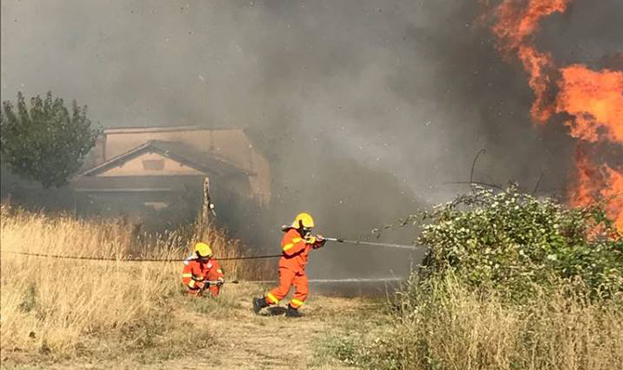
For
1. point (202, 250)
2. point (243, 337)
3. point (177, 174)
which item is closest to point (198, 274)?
point (202, 250)

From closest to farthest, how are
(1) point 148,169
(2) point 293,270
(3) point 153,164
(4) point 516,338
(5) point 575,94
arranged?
(4) point 516,338 < (2) point 293,270 < (5) point 575,94 < (1) point 148,169 < (3) point 153,164

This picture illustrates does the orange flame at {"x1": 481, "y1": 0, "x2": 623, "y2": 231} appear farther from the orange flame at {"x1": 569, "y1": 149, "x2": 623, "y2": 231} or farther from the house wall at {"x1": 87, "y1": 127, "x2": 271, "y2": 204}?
the house wall at {"x1": 87, "y1": 127, "x2": 271, "y2": 204}

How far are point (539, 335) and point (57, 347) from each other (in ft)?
16.8

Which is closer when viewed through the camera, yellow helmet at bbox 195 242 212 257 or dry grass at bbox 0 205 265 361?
dry grass at bbox 0 205 265 361

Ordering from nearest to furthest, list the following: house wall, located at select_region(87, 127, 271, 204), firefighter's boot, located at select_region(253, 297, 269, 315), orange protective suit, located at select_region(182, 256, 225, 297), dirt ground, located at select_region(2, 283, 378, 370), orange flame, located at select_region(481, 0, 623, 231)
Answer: dirt ground, located at select_region(2, 283, 378, 370)
firefighter's boot, located at select_region(253, 297, 269, 315)
orange flame, located at select_region(481, 0, 623, 231)
orange protective suit, located at select_region(182, 256, 225, 297)
house wall, located at select_region(87, 127, 271, 204)

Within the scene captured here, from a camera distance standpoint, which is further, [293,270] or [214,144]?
[214,144]

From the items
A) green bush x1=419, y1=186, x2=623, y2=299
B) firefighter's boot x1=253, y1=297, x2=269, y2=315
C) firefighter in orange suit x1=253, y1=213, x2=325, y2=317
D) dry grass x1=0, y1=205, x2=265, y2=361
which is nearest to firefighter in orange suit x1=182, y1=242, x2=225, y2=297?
dry grass x1=0, y1=205, x2=265, y2=361

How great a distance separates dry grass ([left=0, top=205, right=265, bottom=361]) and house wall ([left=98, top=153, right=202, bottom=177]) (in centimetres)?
1754

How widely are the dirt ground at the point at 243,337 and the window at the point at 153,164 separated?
2364cm

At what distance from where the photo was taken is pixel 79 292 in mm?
9539

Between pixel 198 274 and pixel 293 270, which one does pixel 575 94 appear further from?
pixel 198 274

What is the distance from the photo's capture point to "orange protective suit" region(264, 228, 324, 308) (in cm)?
1048

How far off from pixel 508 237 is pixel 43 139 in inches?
969

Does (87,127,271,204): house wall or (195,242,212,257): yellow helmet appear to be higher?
(87,127,271,204): house wall
